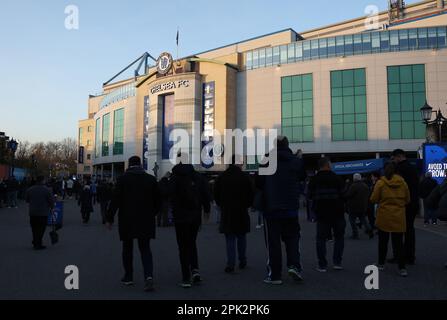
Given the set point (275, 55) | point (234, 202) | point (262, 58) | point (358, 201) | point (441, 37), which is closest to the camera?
→ point (234, 202)

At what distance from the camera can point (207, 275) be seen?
625cm

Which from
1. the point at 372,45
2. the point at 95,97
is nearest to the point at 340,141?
the point at 372,45

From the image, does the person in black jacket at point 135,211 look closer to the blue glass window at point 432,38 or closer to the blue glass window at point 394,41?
the blue glass window at point 394,41

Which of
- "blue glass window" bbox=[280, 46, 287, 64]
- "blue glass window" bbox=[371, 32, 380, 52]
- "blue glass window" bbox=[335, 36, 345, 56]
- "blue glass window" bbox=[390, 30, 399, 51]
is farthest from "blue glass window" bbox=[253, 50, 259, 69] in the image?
"blue glass window" bbox=[390, 30, 399, 51]

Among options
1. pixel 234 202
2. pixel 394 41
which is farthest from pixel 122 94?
pixel 234 202

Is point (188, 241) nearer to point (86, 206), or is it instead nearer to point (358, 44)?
point (86, 206)

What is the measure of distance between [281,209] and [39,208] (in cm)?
→ 631

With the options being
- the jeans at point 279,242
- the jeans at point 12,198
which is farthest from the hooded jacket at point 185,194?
the jeans at point 12,198

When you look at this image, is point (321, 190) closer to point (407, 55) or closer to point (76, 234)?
point (76, 234)

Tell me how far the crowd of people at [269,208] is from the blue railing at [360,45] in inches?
1636

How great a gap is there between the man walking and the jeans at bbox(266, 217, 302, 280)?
5823 mm

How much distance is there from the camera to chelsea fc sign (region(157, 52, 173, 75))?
56.4 meters

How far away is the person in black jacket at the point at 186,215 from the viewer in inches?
223

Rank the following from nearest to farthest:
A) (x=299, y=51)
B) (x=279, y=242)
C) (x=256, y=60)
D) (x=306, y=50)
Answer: (x=279, y=242) → (x=306, y=50) → (x=299, y=51) → (x=256, y=60)
